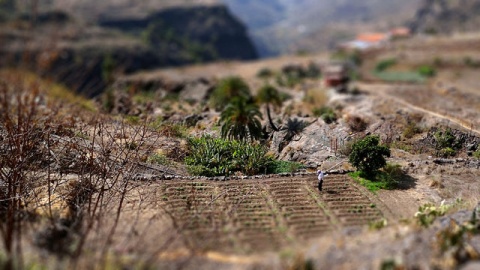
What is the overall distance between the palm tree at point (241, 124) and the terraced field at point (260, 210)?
14.1 feet

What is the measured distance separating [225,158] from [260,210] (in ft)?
14.2

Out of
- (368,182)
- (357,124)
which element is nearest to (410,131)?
(357,124)

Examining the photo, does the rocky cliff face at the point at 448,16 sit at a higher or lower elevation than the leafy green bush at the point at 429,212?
higher

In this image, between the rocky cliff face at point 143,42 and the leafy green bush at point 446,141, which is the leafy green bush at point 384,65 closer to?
the rocky cliff face at point 143,42

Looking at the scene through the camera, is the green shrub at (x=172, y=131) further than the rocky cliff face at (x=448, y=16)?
No

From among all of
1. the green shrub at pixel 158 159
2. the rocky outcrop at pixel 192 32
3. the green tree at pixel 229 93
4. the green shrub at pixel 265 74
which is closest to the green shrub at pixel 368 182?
the green shrub at pixel 158 159

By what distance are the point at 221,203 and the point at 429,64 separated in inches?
2005

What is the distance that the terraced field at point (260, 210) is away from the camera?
1238 cm

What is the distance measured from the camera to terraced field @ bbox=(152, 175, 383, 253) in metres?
12.4

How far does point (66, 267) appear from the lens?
1002cm

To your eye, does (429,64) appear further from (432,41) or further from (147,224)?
(147,224)

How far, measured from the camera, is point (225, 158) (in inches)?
718

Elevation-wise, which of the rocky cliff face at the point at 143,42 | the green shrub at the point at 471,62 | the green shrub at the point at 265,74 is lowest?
the green shrub at the point at 471,62

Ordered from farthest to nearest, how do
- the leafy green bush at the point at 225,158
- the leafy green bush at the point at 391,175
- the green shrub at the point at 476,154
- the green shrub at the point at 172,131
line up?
the green shrub at the point at 172,131 → the green shrub at the point at 476,154 → the leafy green bush at the point at 225,158 → the leafy green bush at the point at 391,175
